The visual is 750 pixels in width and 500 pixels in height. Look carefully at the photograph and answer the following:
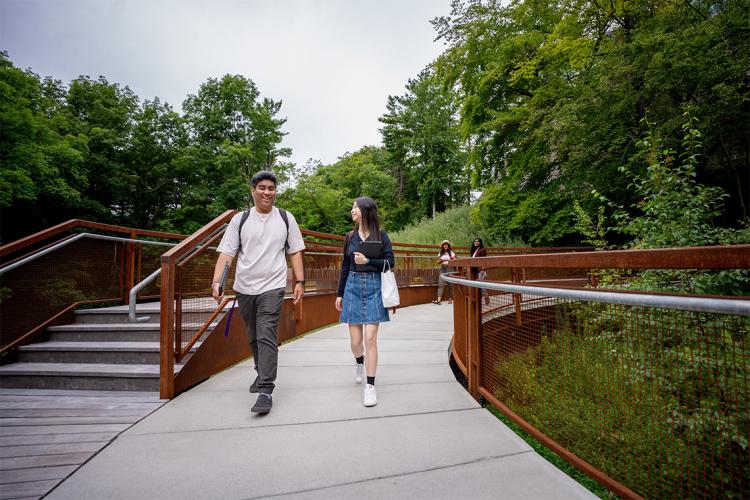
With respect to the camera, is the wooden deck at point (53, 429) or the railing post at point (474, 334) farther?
the railing post at point (474, 334)

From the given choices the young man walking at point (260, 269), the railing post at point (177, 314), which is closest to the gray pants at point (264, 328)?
the young man walking at point (260, 269)

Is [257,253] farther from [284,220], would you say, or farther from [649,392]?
[649,392]

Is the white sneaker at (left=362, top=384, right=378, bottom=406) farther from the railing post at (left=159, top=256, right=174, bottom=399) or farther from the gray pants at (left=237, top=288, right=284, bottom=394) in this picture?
the railing post at (left=159, top=256, right=174, bottom=399)

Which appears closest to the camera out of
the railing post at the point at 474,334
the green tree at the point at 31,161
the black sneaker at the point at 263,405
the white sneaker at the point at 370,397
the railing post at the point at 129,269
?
the black sneaker at the point at 263,405

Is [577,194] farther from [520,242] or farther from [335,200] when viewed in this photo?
[335,200]

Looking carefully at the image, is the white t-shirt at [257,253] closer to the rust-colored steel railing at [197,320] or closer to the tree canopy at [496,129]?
the rust-colored steel railing at [197,320]

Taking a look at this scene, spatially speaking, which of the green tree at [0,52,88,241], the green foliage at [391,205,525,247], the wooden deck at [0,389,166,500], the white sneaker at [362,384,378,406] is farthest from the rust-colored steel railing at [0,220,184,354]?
the green foliage at [391,205,525,247]

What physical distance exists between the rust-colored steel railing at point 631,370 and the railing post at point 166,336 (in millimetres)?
2636

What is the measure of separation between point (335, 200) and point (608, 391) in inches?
1088

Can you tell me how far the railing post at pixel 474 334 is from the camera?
9.49 ft

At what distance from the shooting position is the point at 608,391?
5.53 ft

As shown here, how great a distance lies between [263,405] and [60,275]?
12.2 feet

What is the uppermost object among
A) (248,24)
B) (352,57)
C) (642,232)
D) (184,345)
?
(352,57)

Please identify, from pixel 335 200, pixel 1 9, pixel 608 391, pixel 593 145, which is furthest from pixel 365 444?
pixel 335 200
